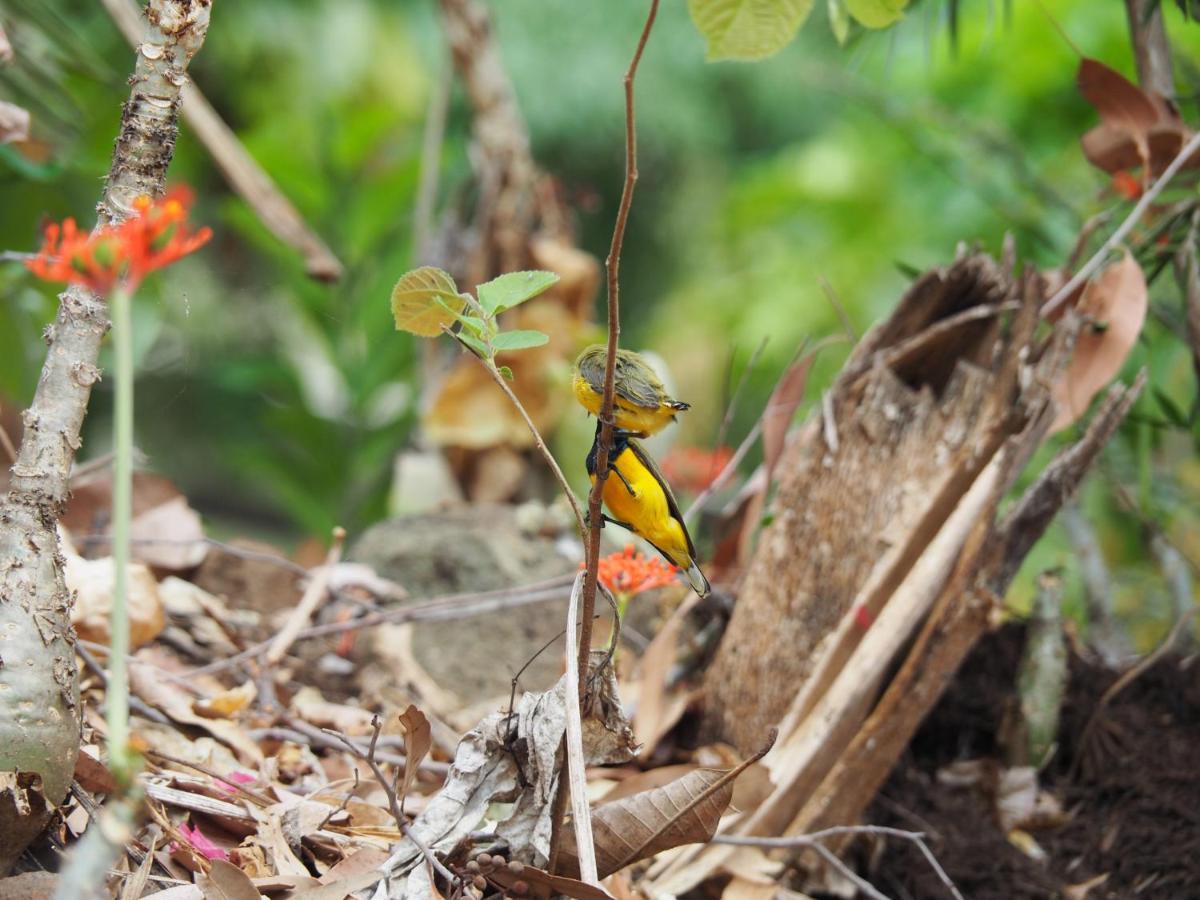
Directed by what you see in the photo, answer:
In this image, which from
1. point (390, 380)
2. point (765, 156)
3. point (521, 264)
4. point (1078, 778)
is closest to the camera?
point (1078, 778)

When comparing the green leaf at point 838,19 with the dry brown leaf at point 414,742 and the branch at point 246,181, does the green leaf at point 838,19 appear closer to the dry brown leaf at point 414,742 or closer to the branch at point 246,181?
the branch at point 246,181

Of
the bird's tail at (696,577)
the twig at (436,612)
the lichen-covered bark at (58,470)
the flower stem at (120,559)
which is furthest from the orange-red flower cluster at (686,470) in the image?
the flower stem at (120,559)

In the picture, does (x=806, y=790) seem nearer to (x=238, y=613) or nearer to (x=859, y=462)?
(x=859, y=462)

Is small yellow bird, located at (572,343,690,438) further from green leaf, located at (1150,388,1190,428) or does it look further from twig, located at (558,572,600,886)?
green leaf, located at (1150,388,1190,428)

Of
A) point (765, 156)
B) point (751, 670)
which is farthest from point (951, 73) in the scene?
point (751, 670)

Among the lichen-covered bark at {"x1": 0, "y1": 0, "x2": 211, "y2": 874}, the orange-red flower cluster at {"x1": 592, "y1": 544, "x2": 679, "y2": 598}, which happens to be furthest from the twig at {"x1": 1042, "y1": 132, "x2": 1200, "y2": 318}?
the lichen-covered bark at {"x1": 0, "y1": 0, "x2": 211, "y2": 874}
